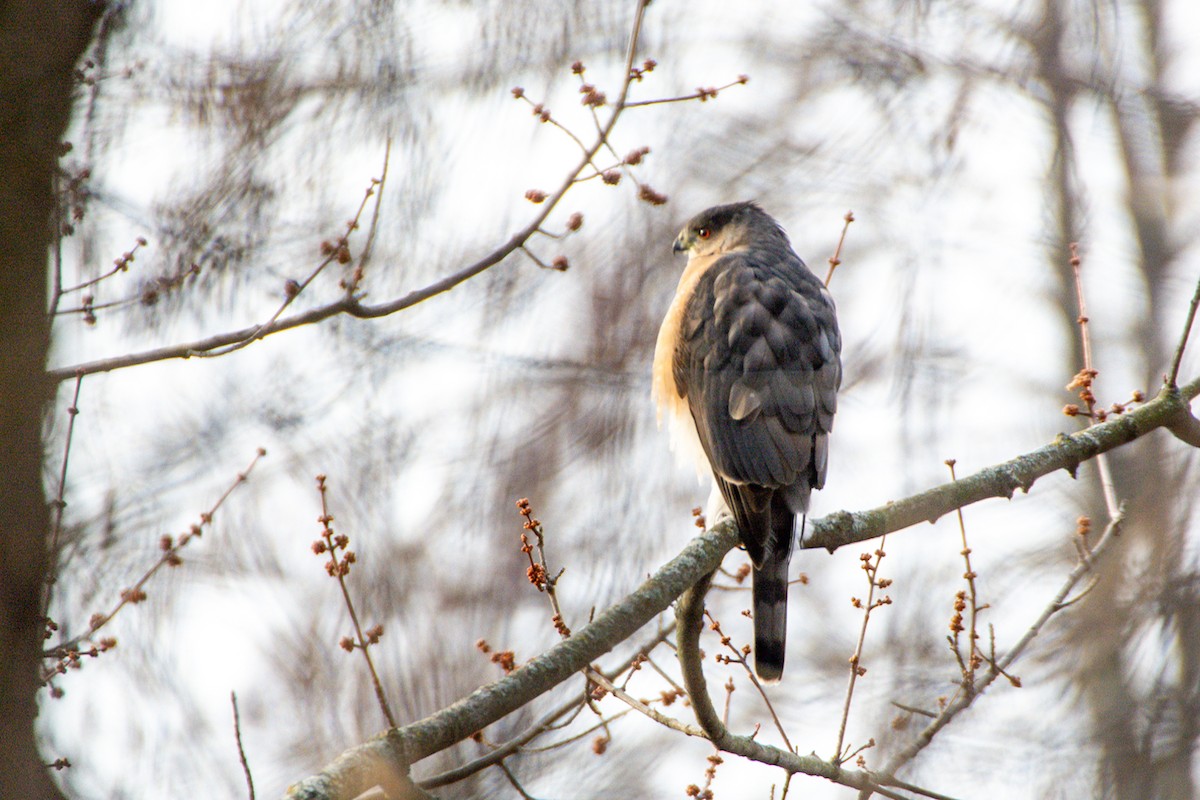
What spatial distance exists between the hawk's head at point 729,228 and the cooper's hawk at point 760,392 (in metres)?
0.29

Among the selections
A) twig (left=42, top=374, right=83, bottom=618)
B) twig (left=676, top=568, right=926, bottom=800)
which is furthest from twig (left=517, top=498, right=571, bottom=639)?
twig (left=42, top=374, right=83, bottom=618)

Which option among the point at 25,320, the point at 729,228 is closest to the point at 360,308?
the point at 25,320

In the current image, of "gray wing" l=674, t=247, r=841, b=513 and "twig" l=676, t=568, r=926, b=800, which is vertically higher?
"gray wing" l=674, t=247, r=841, b=513

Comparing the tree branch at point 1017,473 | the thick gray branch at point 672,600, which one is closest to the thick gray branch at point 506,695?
the thick gray branch at point 672,600

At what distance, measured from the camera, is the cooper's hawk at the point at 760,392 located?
341 cm

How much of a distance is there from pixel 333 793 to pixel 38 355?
1.30m

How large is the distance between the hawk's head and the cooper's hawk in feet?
0.96

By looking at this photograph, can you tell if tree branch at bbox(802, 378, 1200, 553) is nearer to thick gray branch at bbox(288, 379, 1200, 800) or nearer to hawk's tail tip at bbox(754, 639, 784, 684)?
thick gray branch at bbox(288, 379, 1200, 800)

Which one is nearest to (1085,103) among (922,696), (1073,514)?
(1073,514)

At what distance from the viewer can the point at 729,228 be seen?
15.9 feet

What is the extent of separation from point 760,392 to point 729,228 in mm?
1306

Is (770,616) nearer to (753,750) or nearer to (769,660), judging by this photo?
(769,660)

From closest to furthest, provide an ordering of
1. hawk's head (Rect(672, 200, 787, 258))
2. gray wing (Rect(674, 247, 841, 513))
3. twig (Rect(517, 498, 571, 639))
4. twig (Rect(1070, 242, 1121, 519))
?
twig (Rect(517, 498, 571, 639)) < twig (Rect(1070, 242, 1121, 519)) < gray wing (Rect(674, 247, 841, 513)) < hawk's head (Rect(672, 200, 787, 258))

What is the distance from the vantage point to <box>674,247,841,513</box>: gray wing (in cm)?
358
